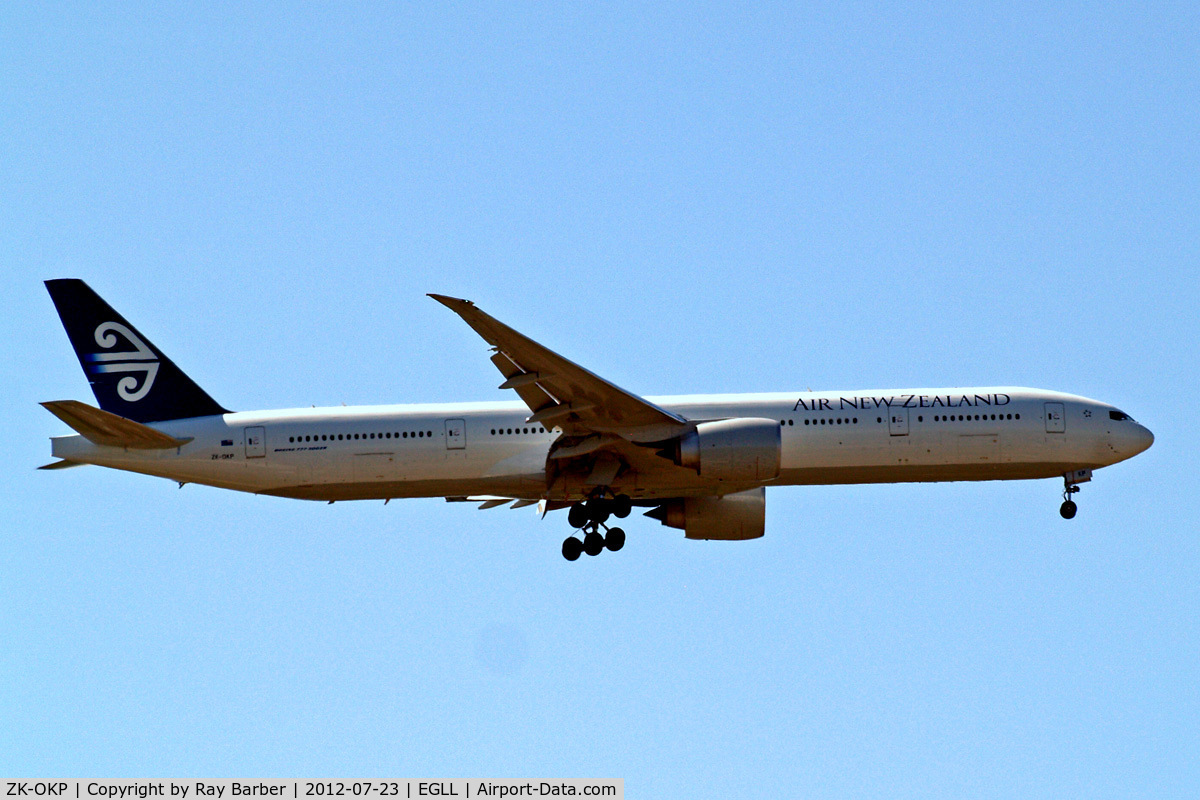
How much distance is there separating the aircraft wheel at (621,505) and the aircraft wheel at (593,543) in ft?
2.34

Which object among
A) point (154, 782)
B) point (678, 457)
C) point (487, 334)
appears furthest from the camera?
point (678, 457)

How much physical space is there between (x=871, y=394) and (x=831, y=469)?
2.08 m

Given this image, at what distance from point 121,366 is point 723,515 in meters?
15.3

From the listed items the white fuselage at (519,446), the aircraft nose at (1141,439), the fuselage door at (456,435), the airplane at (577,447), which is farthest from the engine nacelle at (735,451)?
the aircraft nose at (1141,439)

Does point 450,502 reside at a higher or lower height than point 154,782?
higher

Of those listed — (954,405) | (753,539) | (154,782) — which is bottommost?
(154,782)

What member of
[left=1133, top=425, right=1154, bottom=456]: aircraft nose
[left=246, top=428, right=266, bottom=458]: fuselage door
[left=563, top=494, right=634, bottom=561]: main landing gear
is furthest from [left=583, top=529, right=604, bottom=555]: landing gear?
[left=1133, top=425, right=1154, bottom=456]: aircraft nose

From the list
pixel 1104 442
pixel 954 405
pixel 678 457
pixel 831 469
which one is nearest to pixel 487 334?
pixel 678 457

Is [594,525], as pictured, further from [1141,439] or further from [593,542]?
[1141,439]

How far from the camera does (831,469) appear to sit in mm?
35719

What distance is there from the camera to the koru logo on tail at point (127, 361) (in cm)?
3762

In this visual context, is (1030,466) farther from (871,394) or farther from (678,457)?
(678,457)

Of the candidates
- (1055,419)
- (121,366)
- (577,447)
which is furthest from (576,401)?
(121,366)

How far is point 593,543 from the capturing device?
118 feet
